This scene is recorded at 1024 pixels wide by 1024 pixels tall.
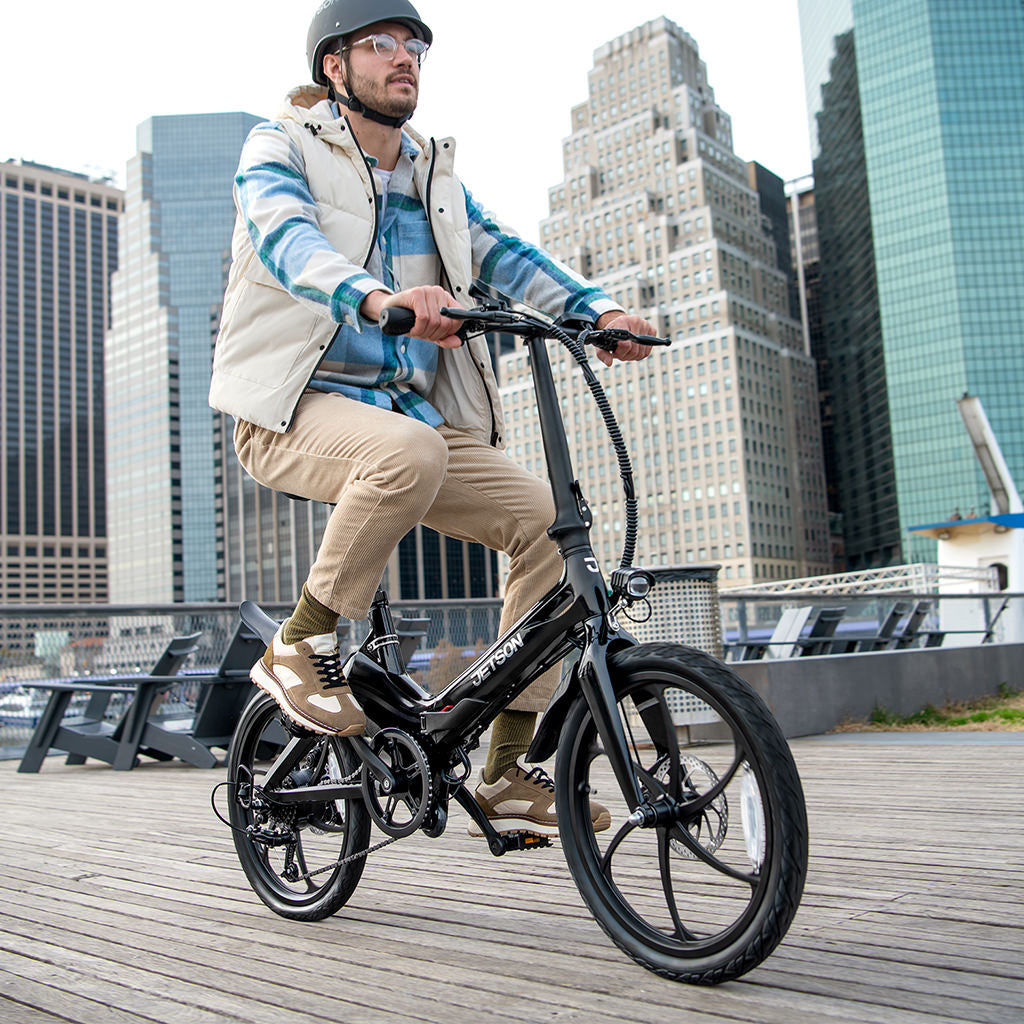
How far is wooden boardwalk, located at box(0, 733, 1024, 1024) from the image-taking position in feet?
5.94

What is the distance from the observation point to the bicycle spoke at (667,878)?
195 centimetres

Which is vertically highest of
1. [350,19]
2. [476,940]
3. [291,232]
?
[350,19]

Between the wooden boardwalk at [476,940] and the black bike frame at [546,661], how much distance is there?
0.37 metres

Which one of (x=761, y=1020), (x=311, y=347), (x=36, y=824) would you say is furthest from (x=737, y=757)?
(x=36, y=824)

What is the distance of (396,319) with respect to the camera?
7.01 feet

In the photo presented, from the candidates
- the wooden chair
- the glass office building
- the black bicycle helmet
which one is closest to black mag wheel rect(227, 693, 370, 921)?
the black bicycle helmet

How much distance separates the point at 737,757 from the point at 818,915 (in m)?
0.75

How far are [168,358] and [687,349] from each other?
63.4m

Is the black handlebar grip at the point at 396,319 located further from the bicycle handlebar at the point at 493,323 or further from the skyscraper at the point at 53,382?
the skyscraper at the point at 53,382

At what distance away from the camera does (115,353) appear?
463 feet

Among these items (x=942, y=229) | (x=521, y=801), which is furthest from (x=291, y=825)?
(x=942, y=229)

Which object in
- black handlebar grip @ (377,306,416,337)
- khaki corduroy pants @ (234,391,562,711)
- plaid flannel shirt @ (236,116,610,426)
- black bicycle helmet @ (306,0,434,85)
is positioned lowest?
khaki corduroy pants @ (234,391,562,711)

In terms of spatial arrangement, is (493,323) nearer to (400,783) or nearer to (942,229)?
(400,783)

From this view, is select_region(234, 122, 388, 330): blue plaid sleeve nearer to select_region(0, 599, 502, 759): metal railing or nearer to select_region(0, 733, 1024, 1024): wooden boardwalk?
select_region(0, 733, 1024, 1024): wooden boardwalk
